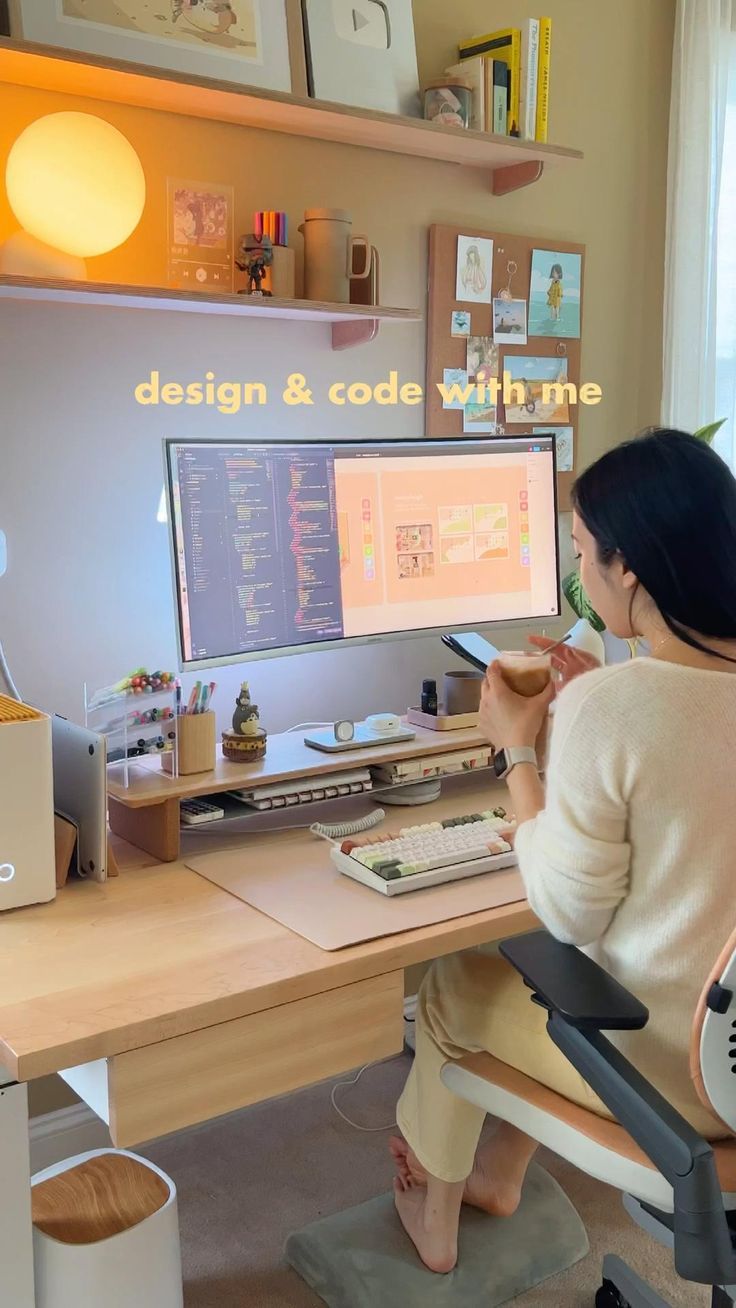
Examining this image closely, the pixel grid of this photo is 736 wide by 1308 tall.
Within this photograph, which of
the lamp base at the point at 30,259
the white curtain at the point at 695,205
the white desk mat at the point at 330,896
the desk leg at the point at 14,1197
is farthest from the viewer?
the white curtain at the point at 695,205

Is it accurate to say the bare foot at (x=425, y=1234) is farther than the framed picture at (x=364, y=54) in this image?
No

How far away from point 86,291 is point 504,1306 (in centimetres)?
161

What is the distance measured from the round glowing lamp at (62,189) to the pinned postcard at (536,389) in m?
1.02

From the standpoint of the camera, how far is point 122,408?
77.4 inches

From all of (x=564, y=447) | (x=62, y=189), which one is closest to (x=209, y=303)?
(x=62, y=189)

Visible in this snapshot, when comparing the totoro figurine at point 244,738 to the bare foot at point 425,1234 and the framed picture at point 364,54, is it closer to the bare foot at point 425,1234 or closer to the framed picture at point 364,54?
the bare foot at point 425,1234

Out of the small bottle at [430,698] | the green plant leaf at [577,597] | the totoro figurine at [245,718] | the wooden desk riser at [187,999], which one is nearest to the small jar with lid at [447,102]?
the green plant leaf at [577,597]

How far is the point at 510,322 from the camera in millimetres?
2467

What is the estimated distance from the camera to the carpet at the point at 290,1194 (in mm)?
1815

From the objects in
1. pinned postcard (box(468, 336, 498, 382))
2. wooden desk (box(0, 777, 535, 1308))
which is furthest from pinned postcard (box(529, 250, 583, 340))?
wooden desk (box(0, 777, 535, 1308))

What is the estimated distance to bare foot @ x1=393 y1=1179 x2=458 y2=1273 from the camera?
1792 millimetres

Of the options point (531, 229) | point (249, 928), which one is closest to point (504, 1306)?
point (249, 928)

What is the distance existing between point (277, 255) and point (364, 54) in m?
0.42

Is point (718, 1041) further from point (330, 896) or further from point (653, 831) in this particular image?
point (330, 896)
